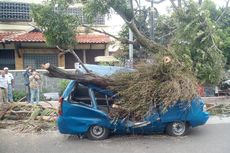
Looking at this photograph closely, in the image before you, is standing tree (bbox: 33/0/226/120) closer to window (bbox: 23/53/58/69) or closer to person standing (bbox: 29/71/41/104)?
person standing (bbox: 29/71/41/104)

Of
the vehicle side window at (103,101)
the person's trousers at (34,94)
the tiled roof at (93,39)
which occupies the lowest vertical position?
the person's trousers at (34,94)

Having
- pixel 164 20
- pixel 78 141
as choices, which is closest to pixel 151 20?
pixel 164 20

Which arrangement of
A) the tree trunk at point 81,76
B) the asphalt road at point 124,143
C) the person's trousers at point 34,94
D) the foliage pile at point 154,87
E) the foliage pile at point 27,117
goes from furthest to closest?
the person's trousers at point 34,94, the foliage pile at point 27,117, the tree trunk at point 81,76, the foliage pile at point 154,87, the asphalt road at point 124,143

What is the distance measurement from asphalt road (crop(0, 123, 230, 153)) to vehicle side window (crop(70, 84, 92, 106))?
3.22 ft

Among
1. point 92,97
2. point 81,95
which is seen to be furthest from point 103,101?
point 81,95

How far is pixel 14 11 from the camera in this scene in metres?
20.1

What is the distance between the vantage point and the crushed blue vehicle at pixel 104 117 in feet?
26.5

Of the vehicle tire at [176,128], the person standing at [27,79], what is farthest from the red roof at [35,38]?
the vehicle tire at [176,128]

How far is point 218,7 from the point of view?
14938 mm

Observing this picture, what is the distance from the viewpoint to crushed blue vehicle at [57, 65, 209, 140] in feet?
26.5

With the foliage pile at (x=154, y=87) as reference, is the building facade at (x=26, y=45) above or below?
above

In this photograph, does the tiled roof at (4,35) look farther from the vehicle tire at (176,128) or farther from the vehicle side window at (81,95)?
the vehicle tire at (176,128)

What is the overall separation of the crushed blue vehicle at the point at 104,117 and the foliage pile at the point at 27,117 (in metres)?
1.91

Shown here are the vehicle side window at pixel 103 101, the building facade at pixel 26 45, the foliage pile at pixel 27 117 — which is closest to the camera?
the vehicle side window at pixel 103 101
